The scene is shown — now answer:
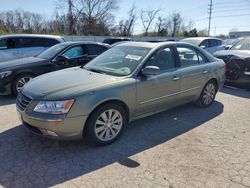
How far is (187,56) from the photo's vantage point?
193 inches

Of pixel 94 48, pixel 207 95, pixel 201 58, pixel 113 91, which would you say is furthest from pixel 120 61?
pixel 94 48

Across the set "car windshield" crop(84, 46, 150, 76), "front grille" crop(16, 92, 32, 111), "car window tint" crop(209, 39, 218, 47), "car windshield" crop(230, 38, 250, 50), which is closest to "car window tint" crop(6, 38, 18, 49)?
"car windshield" crop(84, 46, 150, 76)

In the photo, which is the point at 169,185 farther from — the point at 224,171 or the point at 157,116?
the point at 157,116

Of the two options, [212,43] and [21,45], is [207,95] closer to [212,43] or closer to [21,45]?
[21,45]

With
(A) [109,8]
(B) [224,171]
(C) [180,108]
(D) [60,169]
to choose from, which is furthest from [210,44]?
(A) [109,8]

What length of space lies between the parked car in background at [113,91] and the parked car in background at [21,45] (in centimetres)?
523

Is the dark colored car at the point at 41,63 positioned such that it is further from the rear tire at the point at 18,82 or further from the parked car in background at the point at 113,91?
the parked car in background at the point at 113,91

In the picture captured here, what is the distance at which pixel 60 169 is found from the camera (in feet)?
9.96

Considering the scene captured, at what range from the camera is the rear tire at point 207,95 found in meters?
5.35

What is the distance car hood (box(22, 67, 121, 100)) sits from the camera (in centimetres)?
327

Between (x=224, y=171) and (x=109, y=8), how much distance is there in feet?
135

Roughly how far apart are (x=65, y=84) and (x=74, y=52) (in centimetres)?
374

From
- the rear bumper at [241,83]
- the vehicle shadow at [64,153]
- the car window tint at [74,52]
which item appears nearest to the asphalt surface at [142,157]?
the vehicle shadow at [64,153]

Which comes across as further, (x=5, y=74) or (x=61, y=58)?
(x=61, y=58)
